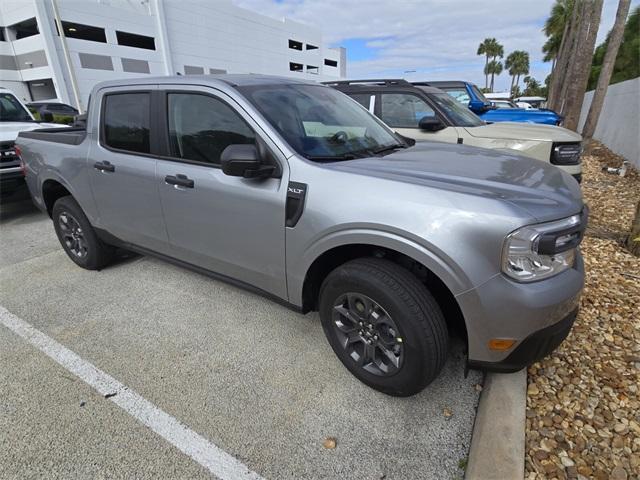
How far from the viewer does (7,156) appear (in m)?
5.68

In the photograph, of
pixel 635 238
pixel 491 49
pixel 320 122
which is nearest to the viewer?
pixel 320 122

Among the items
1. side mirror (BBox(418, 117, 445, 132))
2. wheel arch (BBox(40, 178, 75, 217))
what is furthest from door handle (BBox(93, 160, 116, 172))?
side mirror (BBox(418, 117, 445, 132))

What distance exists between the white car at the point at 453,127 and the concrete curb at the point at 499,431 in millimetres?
3623

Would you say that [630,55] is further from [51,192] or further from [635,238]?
[51,192]

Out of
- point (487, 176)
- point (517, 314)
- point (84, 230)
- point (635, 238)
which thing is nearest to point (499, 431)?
point (517, 314)

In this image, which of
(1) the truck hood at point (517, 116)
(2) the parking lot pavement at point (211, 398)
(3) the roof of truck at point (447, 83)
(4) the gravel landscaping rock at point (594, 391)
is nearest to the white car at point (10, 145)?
(2) the parking lot pavement at point (211, 398)

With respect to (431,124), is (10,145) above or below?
below

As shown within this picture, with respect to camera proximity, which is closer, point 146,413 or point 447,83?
point 146,413

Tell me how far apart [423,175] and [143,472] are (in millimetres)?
2093

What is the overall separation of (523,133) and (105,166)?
5057 mm

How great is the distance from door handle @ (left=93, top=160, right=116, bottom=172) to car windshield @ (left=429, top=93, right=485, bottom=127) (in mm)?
4414

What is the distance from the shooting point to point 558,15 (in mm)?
36281

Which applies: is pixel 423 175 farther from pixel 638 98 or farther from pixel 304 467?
pixel 638 98

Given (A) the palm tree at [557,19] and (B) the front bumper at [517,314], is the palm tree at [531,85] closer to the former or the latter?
(A) the palm tree at [557,19]
